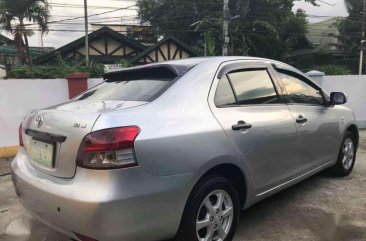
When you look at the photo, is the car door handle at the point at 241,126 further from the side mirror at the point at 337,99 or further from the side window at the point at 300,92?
the side mirror at the point at 337,99

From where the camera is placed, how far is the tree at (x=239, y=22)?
30.5m

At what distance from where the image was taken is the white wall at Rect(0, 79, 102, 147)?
7.29 m

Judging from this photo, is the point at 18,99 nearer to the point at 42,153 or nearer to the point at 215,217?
the point at 42,153

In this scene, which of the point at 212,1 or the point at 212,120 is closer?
the point at 212,120

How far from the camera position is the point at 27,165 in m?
3.22

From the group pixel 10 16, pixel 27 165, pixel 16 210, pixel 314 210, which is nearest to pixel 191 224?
pixel 27 165

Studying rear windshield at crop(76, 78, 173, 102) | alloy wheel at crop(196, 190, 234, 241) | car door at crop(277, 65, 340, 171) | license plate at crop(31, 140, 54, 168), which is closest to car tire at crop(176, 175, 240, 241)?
alloy wheel at crop(196, 190, 234, 241)

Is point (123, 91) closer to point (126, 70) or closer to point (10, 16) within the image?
point (126, 70)

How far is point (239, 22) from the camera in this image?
31.0 meters

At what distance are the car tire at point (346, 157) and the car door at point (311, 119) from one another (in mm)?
322

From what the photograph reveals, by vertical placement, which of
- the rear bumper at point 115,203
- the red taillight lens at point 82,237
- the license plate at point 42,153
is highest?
the license plate at point 42,153

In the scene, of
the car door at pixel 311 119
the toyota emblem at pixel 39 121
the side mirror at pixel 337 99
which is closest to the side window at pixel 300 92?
the car door at pixel 311 119

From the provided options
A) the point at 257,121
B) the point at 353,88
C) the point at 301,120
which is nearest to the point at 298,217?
the point at 301,120

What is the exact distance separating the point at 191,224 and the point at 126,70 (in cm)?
156
